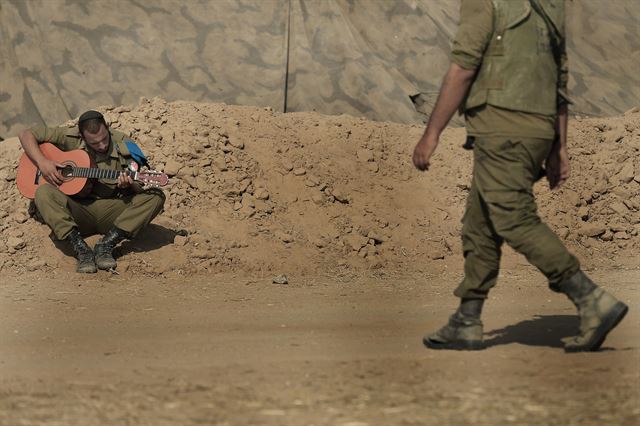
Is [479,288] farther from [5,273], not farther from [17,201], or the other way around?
[17,201]

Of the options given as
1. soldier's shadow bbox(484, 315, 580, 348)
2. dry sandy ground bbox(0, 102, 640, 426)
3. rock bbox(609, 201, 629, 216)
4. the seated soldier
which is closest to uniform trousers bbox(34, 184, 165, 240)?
the seated soldier

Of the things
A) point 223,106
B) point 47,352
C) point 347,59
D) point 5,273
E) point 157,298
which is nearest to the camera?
point 47,352

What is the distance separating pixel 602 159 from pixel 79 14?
4511mm

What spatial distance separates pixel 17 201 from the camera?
8.27m

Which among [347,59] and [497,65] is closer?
[497,65]

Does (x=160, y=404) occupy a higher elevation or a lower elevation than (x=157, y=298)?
higher

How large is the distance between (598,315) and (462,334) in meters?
0.57

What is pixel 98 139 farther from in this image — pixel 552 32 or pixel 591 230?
pixel 591 230

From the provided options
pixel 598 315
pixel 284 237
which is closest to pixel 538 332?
pixel 598 315

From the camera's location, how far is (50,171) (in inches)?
291

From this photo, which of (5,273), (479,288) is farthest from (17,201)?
(479,288)

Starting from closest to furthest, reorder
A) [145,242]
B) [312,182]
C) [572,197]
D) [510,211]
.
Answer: [510,211] < [145,242] < [312,182] < [572,197]

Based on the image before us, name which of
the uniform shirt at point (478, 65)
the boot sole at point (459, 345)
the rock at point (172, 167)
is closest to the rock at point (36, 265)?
the rock at point (172, 167)

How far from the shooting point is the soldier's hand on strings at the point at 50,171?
24.3ft
